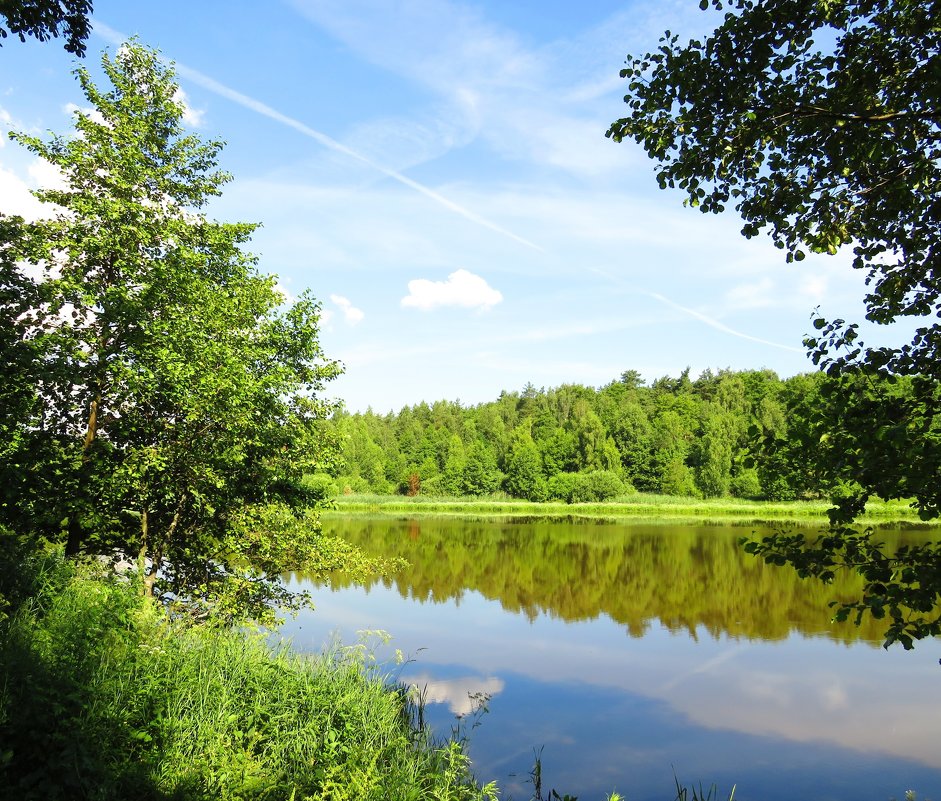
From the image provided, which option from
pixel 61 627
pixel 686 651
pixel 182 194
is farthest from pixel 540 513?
pixel 61 627

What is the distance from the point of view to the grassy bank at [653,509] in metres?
52.5

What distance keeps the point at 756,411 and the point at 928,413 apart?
93.3 m

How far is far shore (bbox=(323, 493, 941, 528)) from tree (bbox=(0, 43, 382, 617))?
133 ft

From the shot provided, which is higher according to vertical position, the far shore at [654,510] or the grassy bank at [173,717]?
the grassy bank at [173,717]

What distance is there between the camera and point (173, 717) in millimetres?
6082

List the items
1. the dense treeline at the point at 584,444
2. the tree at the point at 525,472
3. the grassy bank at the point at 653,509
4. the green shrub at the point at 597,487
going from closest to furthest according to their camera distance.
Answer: the grassy bank at the point at 653,509 → the green shrub at the point at 597,487 → the dense treeline at the point at 584,444 → the tree at the point at 525,472

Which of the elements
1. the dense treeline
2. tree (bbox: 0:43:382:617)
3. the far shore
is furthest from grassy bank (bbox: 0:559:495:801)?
the dense treeline

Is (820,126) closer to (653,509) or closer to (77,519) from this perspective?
(77,519)

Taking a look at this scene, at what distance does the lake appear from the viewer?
1060cm

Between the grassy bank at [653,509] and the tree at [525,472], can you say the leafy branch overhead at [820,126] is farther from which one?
the tree at [525,472]

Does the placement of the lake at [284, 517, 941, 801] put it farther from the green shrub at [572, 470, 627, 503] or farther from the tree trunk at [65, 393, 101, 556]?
Answer: the green shrub at [572, 470, 627, 503]

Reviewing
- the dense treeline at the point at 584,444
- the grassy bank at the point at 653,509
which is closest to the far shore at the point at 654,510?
the grassy bank at the point at 653,509

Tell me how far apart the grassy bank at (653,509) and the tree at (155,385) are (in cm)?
3785

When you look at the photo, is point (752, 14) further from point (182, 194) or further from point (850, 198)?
point (182, 194)
